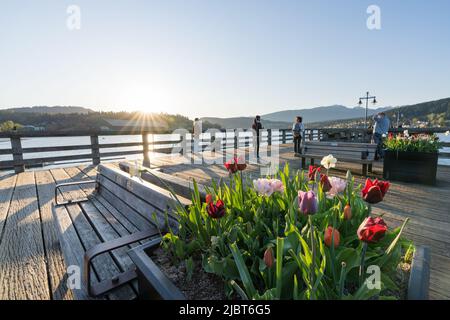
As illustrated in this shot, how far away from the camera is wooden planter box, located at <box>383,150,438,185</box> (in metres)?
4.16

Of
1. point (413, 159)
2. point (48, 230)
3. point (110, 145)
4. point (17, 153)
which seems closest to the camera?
point (48, 230)

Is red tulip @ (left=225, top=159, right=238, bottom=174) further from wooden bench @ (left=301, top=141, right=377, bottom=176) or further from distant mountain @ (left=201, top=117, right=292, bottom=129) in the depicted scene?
distant mountain @ (left=201, top=117, right=292, bottom=129)

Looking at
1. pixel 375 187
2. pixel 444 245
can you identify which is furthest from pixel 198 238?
pixel 444 245

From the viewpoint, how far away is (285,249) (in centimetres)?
100

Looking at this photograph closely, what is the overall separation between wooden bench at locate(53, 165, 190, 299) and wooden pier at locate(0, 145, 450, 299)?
19 cm

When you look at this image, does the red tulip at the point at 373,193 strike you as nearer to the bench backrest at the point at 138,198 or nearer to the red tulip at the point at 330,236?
the red tulip at the point at 330,236

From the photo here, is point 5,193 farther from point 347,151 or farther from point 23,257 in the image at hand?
point 347,151

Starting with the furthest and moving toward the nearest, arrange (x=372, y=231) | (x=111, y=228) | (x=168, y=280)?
1. (x=111, y=228)
2. (x=168, y=280)
3. (x=372, y=231)

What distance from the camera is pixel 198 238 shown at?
1.27 metres

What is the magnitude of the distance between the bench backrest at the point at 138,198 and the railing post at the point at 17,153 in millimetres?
4452

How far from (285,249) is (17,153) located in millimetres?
7082

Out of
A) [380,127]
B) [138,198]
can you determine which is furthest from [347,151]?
[138,198]

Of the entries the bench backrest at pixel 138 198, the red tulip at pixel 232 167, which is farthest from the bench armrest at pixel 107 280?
the red tulip at pixel 232 167
